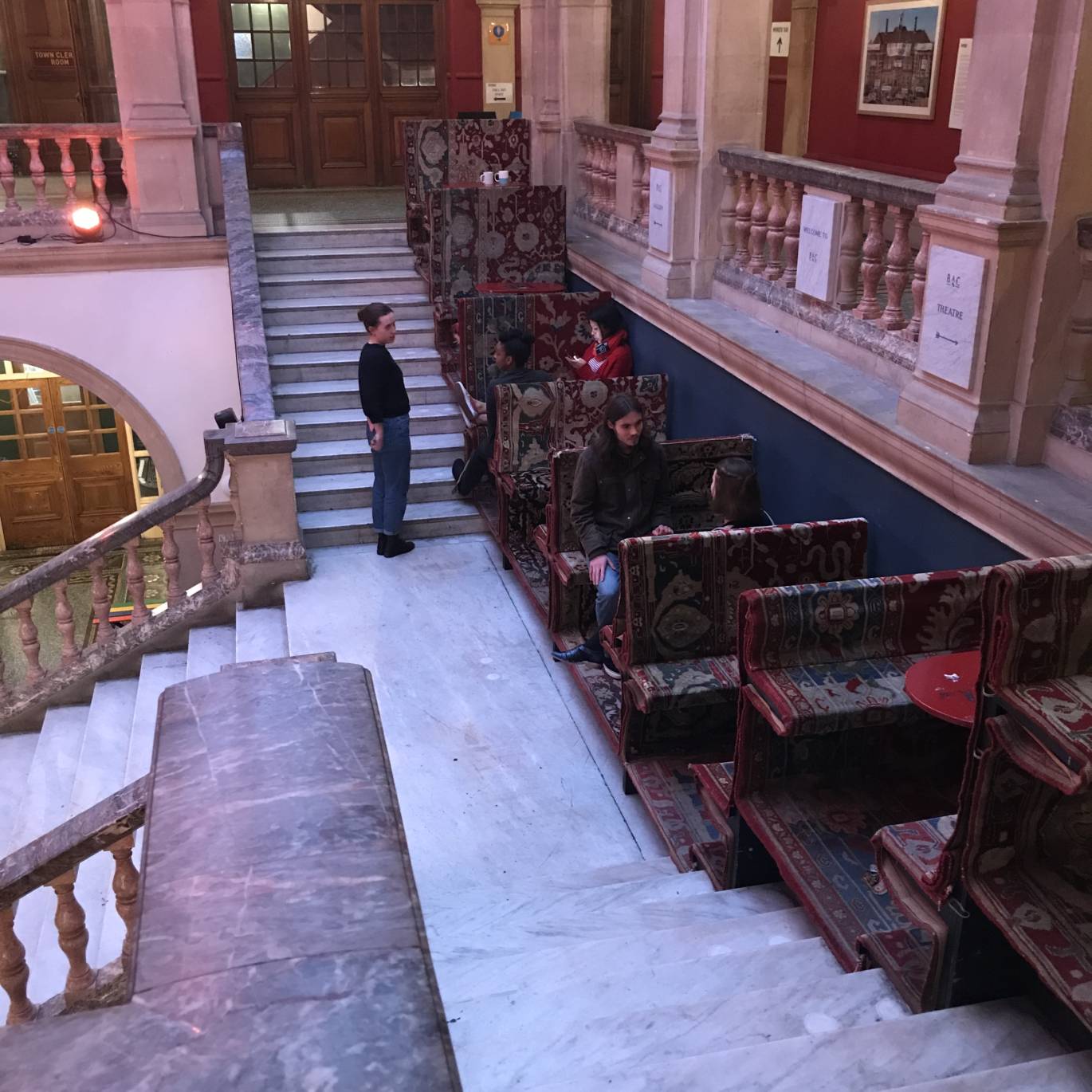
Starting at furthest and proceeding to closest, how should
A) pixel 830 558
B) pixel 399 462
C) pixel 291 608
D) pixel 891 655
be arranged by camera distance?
pixel 399 462 → pixel 291 608 → pixel 830 558 → pixel 891 655

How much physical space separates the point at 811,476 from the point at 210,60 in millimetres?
10374

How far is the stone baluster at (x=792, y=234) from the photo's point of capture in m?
5.95

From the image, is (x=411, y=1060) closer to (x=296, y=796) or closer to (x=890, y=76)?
(x=296, y=796)

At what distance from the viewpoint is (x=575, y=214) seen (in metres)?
9.89

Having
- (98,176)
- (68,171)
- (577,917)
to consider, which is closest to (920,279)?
(577,917)

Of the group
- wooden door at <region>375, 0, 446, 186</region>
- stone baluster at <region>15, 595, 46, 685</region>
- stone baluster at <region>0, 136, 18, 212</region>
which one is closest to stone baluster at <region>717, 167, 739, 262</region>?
stone baluster at <region>15, 595, 46, 685</region>

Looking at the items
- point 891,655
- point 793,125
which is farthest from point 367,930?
point 793,125

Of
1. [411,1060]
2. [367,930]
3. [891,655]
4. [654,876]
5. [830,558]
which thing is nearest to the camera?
[411,1060]

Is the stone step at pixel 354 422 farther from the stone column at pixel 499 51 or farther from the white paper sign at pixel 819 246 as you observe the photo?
the stone column at pixel 499 51

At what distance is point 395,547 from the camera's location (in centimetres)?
724

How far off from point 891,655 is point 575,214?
272 inches

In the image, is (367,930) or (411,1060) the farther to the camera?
(367,930)

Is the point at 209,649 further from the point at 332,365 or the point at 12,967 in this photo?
the point at 12,967

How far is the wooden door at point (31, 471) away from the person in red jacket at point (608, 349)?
8.50m
